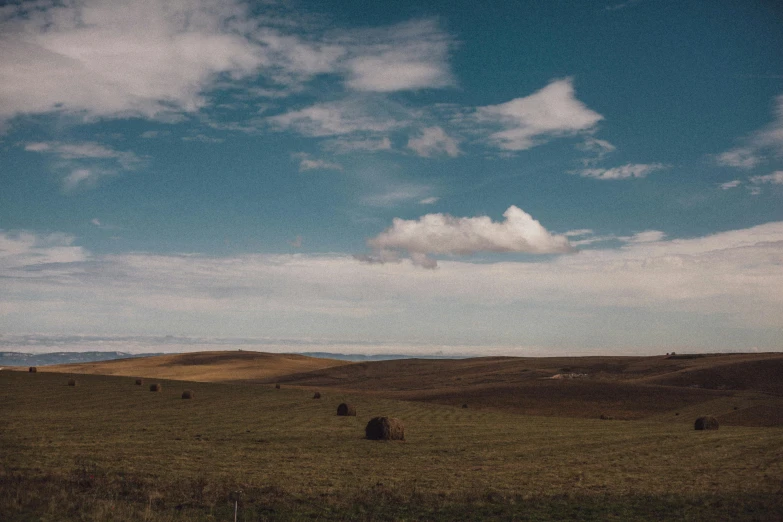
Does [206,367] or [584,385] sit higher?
[584,385]

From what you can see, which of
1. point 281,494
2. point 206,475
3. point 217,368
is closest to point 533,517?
point 281,494

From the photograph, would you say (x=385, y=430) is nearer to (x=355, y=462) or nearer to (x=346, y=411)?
(x=355, y=462)

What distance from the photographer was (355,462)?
2416 centimetres

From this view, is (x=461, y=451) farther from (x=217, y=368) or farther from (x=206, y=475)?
(x=217, y=368)

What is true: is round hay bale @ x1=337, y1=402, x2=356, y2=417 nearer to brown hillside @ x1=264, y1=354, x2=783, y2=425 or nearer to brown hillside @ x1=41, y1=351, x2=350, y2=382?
brown hillside @ x1=264, y1=354, x2=783, y2=425

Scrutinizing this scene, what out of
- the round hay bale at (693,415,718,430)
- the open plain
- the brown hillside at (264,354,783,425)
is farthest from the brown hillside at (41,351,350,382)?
the round hay bale at (693,415,718,430)

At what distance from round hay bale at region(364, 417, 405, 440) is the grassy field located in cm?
112

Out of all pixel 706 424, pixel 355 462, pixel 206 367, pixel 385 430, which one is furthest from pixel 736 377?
pixel 206 367

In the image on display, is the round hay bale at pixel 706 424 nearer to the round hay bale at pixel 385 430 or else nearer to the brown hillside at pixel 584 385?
the brown hillside at pixel 584 385

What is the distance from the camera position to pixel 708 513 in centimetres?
Result: 1599

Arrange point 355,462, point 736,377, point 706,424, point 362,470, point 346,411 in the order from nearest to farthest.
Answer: point 362,470 < point 355,462 < point 706,424 < point 346,411 < point 736,377

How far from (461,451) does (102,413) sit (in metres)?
27.0

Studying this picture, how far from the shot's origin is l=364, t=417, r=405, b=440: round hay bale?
31500 millimetres

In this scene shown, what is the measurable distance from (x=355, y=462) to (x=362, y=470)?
212 centimetres
